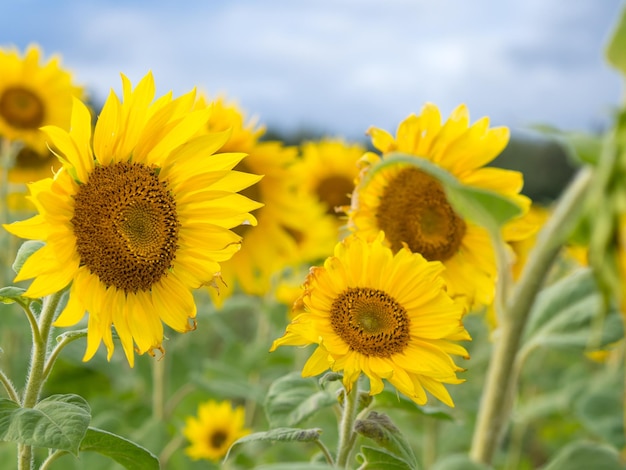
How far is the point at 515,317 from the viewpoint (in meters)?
1.24

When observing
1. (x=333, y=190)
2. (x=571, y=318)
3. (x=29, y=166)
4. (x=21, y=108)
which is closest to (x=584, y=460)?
(x=571, y=318)

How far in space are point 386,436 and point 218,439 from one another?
1.60m

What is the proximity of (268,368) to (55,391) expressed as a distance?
2.55 feet

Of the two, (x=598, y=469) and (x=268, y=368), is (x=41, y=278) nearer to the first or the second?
(x=598, y=469)

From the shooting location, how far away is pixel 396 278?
1.06 meters

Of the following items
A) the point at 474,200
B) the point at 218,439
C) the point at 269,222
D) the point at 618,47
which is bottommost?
the point at 218,439

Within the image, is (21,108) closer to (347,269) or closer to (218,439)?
(218,439)

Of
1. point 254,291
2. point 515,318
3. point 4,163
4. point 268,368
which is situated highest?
point 515,318

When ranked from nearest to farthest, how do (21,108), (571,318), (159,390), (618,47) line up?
1. (618,47)
2. (571,318)
3. (159,390)
4. (21,108)

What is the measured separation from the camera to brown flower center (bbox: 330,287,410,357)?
41.0 inches

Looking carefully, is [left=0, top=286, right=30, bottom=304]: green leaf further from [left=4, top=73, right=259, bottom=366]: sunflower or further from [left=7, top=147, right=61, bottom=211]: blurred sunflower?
[left=7, top=147, right=61, bottom=211]: blurred sunflower

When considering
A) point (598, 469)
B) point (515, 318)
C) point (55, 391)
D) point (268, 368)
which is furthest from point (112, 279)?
point (268, 368)

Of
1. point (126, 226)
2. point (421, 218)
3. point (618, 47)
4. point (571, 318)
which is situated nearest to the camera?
point (618, 47)

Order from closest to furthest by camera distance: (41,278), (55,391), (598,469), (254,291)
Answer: (41,278) → (598,469) → (254,291) → (55,391)
